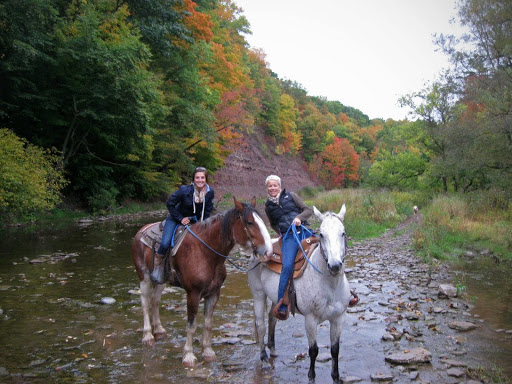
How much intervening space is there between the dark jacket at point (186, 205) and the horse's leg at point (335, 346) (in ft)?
9.73

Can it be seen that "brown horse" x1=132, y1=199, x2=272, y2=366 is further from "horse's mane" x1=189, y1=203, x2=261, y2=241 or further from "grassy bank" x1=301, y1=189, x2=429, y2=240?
"grassy bank" x1=301, y1=189, x2=429, y2=240

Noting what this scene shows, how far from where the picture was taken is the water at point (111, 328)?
16.8 ft

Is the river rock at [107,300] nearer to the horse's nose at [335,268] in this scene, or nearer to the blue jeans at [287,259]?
the blue jeans at [287,259]

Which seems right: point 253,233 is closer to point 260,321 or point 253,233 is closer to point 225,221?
point 225,221

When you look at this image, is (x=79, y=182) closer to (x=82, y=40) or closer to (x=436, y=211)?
(x=82, y=40)

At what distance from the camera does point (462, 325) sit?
6.79 meters

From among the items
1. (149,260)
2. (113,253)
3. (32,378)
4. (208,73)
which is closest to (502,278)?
(149,260)

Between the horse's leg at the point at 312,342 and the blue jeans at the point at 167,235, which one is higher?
the blue jeans at the point at 167,235

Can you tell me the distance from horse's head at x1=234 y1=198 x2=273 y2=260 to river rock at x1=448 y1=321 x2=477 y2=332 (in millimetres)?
4251

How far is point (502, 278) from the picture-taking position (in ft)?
33.9

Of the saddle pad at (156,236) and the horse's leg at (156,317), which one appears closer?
the saddle pad at (156,236)

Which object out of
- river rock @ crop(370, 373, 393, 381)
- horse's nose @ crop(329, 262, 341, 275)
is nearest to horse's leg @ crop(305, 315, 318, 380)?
river rock @ crop(370, 373, 393, 381)

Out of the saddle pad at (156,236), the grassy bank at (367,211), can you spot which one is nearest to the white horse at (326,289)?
the saddle pad at (156,236)

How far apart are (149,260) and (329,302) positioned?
11.6 feet
